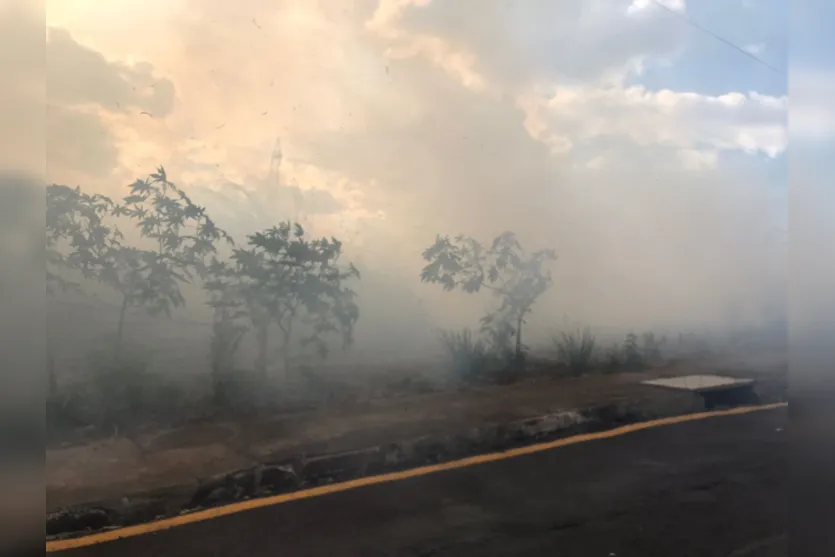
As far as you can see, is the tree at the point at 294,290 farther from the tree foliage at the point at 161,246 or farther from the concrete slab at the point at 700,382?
the concrete slab at the point at 700,382

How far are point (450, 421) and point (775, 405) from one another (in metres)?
1.46

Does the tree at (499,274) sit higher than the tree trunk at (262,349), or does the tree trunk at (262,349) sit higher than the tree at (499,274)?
the tree at (499,274)

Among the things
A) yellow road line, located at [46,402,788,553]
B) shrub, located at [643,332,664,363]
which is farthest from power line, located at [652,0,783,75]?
yellow road line, located at [46,402,788,553]

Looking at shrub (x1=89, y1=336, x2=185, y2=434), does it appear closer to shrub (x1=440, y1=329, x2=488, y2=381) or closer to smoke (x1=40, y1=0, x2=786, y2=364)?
smoke (x1=40, y1=0, x2=786, y2=364)

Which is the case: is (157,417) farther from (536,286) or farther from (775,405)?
(775,405)

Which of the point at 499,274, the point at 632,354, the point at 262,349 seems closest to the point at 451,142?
the point at 499,274

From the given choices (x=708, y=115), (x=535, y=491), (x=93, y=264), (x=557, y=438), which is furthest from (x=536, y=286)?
(x=93, y=264)

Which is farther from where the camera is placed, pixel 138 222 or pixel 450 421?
pixel 450 421

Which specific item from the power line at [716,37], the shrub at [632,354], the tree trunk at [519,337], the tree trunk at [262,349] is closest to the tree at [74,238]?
the tree trunk at [262,349]

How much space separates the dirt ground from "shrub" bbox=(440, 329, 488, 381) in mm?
57

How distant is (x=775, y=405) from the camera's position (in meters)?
2.40

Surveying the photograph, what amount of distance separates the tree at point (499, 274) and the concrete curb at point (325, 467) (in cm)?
26

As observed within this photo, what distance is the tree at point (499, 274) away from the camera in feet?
5.70

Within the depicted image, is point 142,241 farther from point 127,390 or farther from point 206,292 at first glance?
point 127,390
